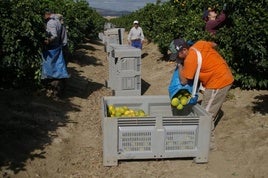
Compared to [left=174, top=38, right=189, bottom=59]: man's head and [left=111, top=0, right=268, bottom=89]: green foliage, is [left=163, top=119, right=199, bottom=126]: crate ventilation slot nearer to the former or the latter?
[left=174, top=38, right=189, bottom=59]: man's head

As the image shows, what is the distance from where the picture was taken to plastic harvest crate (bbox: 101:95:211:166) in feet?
18.9

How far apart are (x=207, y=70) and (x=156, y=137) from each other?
1330 millimetres

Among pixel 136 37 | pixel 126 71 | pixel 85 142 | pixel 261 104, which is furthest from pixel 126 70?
pixel 136 37

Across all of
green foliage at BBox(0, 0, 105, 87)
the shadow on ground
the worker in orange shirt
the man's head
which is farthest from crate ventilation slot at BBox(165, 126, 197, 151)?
green foliage at BBox(0, 0, 105, 87)

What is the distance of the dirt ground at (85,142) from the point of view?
581 centimetres

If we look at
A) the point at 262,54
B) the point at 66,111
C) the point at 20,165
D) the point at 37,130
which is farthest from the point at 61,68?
the point at 262,54

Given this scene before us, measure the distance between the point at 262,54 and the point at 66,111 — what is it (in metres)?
4.16

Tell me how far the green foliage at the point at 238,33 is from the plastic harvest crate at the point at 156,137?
5.66 ft

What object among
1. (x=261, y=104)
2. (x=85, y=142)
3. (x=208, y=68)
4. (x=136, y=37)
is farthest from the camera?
(x=136, y=37)

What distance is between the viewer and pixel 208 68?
20.7 ft

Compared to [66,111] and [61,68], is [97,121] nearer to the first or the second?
[66,111]

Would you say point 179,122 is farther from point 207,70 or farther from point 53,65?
point 53,65

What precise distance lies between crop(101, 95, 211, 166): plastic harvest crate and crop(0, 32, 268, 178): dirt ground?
0.65ft

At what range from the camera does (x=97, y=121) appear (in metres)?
8.37
